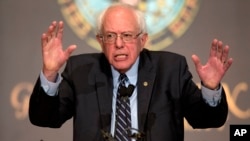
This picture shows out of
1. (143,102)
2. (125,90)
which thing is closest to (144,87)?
(143,102)

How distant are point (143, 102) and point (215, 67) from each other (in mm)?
317

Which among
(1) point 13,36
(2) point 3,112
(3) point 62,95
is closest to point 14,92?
(2) point 3,112

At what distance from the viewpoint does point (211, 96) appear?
1568 millimetres

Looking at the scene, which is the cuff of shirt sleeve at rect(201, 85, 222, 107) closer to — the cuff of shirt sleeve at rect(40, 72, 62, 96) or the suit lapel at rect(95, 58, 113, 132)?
the suit lapel at rect(95, 58, 113, 132)

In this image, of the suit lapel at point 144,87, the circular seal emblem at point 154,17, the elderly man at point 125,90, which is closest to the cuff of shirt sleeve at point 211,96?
the elderly man at point 125,90

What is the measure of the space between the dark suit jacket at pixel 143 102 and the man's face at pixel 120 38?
0.13 metres

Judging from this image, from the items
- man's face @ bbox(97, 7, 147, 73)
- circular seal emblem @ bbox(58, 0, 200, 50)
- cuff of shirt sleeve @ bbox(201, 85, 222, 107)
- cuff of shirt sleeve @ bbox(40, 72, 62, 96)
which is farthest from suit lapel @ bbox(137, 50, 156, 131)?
circular seal emblem @ bbox(58, 0, 200, 50)

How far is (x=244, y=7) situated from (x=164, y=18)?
555 millimetres

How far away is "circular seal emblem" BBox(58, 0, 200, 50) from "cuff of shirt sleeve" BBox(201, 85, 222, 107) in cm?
123

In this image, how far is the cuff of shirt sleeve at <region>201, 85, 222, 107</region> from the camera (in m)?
1.56

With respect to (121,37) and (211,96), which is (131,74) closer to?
(121,37)

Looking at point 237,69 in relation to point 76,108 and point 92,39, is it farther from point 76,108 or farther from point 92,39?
point 76,108

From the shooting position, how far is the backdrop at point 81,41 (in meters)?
2.82

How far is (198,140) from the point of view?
112 inches
